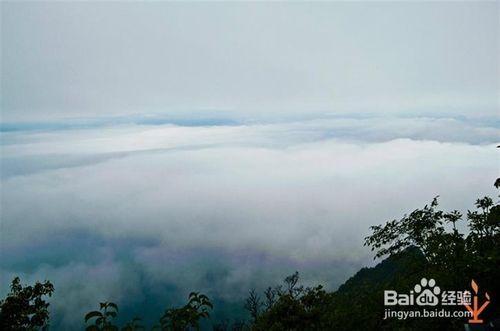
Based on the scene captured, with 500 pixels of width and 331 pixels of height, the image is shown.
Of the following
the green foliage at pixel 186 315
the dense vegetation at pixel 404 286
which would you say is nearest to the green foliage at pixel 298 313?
the dense vegetation at pixel 404 286

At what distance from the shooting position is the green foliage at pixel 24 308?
53.0 feet

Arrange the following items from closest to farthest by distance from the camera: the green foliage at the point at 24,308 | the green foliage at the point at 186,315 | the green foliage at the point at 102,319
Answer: the green foliage at the point at 102,319
the green foliage at the point at 186,315
the green foliage at the point at 24,308

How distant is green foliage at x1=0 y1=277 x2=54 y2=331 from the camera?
16141 mm

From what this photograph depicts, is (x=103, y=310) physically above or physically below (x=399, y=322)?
above

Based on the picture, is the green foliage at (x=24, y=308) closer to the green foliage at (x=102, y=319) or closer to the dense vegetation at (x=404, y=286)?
the dense vegetation at (x=404, y=286)

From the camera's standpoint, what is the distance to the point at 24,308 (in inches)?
655

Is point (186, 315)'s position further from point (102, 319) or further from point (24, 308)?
point (24, 308)

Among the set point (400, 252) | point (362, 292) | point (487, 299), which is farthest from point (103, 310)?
point (400, 252)

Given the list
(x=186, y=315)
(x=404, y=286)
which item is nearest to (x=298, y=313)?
(x=404, y=286)

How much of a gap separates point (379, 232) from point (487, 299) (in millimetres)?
8808

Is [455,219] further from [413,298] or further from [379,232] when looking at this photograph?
[413,298]

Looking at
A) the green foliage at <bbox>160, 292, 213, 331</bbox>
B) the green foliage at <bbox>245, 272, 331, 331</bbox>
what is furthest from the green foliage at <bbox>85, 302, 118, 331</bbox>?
the green foliage at <bbox>245, 272, 331, 331</bbox>

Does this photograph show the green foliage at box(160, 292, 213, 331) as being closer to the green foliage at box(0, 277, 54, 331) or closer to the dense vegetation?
the dense vegetation

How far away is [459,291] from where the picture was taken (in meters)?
12.9
